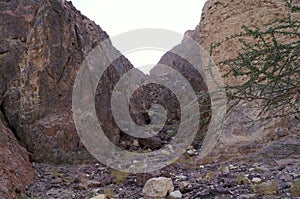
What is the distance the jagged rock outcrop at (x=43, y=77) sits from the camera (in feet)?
23.0

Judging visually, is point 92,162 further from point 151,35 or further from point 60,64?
point 151,35

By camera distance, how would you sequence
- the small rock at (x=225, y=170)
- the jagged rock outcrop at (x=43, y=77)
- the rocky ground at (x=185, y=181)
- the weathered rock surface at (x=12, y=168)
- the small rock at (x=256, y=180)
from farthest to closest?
the jagged rock outcrop at (x=43, y=77), the small rock at (x=225, y=170), the weathered rock surface at (x=12, y=168), the small rock at (x=256, y=180), the rocky ground at (x=185, y=181)

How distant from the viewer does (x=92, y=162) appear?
6980 mm

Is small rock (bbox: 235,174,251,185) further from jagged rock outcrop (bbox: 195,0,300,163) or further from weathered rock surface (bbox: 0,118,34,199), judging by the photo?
weathered rock surface (bbox: 0,118,34,199)

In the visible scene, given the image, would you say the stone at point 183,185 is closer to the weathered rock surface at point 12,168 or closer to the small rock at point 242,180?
the small rock at point 242,180

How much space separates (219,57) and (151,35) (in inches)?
59.6

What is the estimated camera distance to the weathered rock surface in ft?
14.9

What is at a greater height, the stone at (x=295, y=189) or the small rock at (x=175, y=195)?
the stone at (x=295, y=189)

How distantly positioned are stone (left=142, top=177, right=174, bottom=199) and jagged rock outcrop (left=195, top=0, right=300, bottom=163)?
1.35 m

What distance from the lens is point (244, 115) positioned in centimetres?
564

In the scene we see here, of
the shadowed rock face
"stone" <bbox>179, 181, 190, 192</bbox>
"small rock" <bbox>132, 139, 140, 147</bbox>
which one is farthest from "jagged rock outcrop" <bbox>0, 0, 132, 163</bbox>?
"stone" <bbox>179, 181, 190, 192</bbox>

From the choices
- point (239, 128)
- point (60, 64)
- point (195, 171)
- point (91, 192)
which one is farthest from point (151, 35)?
point (91, 192)

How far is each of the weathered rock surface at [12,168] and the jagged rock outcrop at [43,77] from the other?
676 millimetres

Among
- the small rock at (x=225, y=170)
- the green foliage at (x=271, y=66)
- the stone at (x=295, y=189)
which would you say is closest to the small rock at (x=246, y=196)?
the stone at (x=295, y=189)
